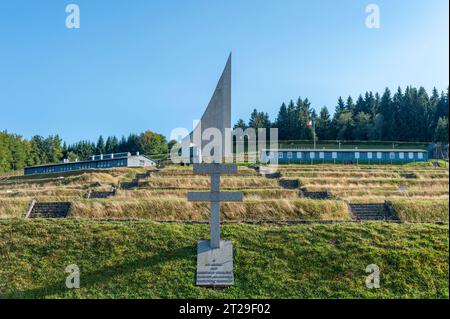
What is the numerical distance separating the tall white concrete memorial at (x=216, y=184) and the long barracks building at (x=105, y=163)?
4332 cm

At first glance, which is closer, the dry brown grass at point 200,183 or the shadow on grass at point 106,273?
Result: the shadow on grass at point 106,273

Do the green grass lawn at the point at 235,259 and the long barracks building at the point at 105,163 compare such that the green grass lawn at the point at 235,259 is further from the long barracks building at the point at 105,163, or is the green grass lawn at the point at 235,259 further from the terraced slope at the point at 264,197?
the long barracks building at the point at 105,163

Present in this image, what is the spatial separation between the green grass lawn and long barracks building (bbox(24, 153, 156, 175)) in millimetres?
39594

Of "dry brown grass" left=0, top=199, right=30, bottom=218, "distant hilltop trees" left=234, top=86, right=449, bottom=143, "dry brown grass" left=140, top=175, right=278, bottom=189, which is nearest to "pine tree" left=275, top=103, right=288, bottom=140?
"distant hilltop trees" left=234, top=86, right=449, bottom=143

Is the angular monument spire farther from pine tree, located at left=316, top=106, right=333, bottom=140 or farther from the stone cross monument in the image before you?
pine tree, located at left=316, top=106, right=333, bottom=140

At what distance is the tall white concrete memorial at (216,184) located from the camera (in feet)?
48.6

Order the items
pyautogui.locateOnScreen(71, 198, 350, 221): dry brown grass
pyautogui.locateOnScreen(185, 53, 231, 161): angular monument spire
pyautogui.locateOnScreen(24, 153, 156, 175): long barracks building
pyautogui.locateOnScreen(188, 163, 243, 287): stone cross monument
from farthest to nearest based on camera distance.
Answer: pyautogui.locateOnScreen(24, 153, 156, 175): long barracks building
pyautogui.locateOnScreen(71, 198, 350, 221): dry brown grass
pyautogui.locateOnScreen(185, 53, 231, 161): angular monument spire
pyautogui.locateOnScreen(188, 163, 243, 287): stone cross monument

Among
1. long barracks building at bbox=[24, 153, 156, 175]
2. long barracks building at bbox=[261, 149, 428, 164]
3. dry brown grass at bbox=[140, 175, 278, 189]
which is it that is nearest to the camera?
dry brown grass at bbox=[140, 175, 278, 189]

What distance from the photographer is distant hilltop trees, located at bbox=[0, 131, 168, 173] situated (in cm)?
7375

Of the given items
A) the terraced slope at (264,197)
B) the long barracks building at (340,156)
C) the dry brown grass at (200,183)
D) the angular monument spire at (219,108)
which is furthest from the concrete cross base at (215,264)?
the long barracks building at (340,156)

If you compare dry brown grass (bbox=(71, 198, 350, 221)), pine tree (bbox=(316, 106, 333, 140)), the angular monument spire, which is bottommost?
dry brown grass (bbox=(71, 198, 350, 221))

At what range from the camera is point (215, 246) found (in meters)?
16.0
